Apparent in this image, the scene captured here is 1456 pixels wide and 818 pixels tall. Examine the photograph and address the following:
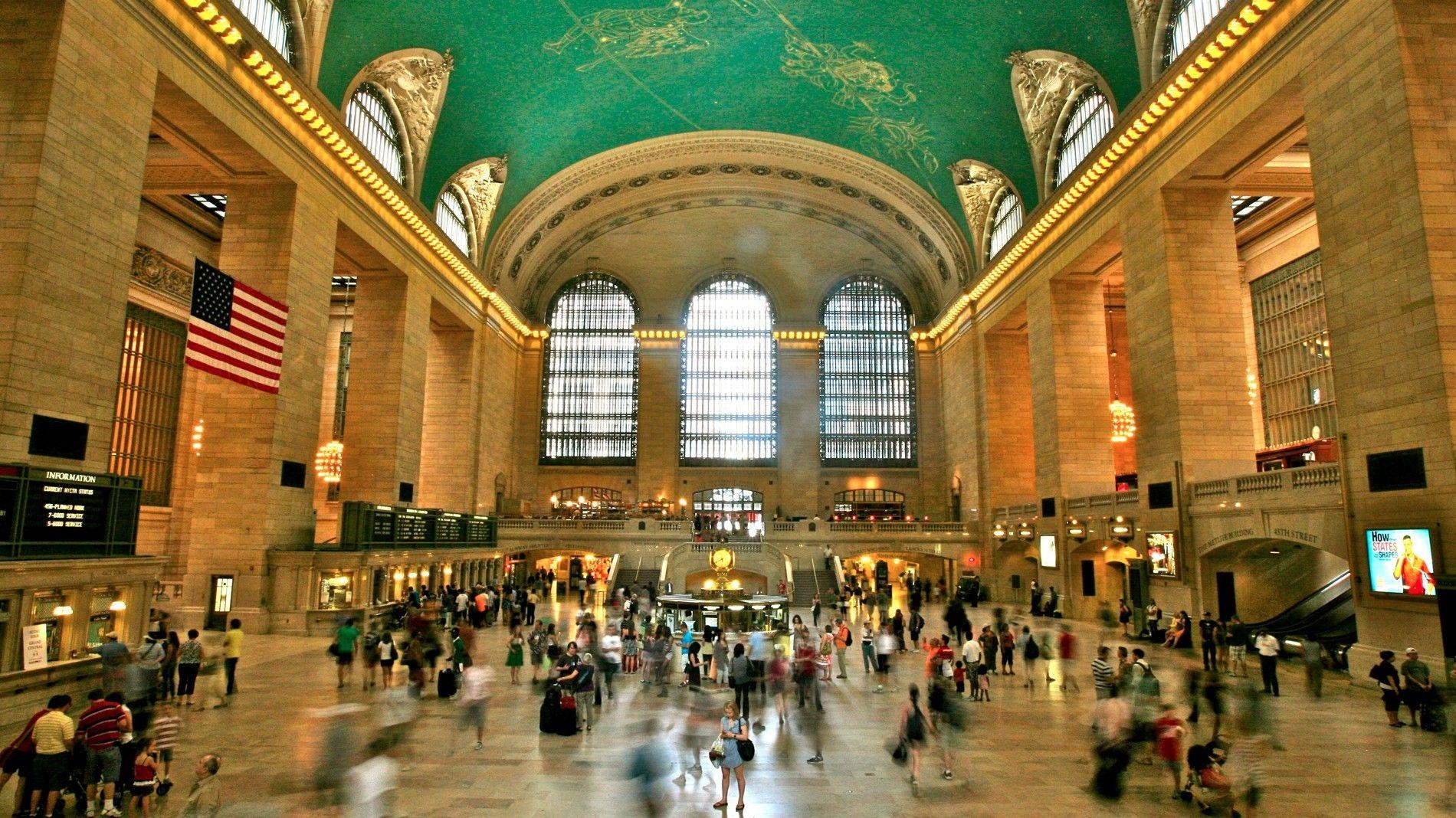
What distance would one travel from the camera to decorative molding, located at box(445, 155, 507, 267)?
30.4 m

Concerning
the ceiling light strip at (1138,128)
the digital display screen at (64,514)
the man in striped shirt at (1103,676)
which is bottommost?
the man in striped shirt at (1103,676)

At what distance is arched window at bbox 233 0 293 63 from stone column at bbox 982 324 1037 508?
26.2 metres

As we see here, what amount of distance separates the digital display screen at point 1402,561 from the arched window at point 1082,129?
45.1ft

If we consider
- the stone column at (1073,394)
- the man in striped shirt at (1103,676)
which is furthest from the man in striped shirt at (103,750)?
the stone column at (1073,394)

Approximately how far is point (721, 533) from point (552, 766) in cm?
2454

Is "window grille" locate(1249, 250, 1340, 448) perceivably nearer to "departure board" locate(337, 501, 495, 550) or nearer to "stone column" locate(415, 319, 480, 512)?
"departure board" locate(337, 501, 495, 550)

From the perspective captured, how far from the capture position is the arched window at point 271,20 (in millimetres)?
17734

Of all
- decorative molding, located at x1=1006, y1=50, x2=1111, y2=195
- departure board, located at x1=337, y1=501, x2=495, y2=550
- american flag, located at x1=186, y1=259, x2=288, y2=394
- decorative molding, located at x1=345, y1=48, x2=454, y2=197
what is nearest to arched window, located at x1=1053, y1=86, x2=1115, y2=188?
decorative molding, located at x1=1006, y1=50, x2=1111, y2=195

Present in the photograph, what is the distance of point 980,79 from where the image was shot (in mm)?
26547

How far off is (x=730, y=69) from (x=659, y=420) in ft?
61.2

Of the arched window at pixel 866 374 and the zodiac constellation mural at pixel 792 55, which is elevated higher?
the zodiac constellation mural at pixel 792 55

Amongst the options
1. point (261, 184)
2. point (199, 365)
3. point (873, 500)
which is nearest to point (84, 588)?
point (199, 365)

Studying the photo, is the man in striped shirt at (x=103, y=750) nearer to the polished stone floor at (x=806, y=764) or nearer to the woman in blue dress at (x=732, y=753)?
the polished stone floor at (x=806, y=764)

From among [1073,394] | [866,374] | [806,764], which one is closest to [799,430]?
[866,374]
